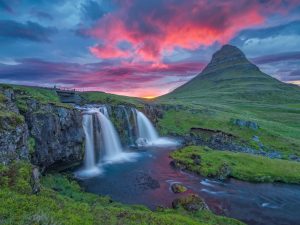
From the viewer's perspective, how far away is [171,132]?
267 ft

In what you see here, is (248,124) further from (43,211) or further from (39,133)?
(43,211)

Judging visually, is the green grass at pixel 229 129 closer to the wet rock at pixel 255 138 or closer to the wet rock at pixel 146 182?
the wet rock at pixel 255 138

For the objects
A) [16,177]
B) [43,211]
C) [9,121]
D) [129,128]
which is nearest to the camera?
[43,211]

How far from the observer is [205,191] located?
33.8 meters

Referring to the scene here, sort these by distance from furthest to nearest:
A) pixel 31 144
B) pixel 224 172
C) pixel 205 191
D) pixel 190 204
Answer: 1. pixel 224 172
2. pixel 205 191
3. pixel 31 144
4. pixel 190 204

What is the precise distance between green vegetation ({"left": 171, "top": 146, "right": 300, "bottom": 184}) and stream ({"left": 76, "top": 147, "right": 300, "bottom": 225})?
1.86m

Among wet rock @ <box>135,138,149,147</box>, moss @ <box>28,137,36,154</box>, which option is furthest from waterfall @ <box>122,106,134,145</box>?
moss @ <box>28,137,36,154</box>

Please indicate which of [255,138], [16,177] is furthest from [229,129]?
[16,177]

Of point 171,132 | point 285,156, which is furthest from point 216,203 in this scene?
point 171,132

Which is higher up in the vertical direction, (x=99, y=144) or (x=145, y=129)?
(x=145, y=129)

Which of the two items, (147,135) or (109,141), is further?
(147,135)

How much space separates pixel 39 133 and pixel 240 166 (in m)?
34.6

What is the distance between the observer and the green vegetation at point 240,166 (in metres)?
40.6

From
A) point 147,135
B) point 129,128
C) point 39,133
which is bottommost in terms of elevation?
point 147,135
